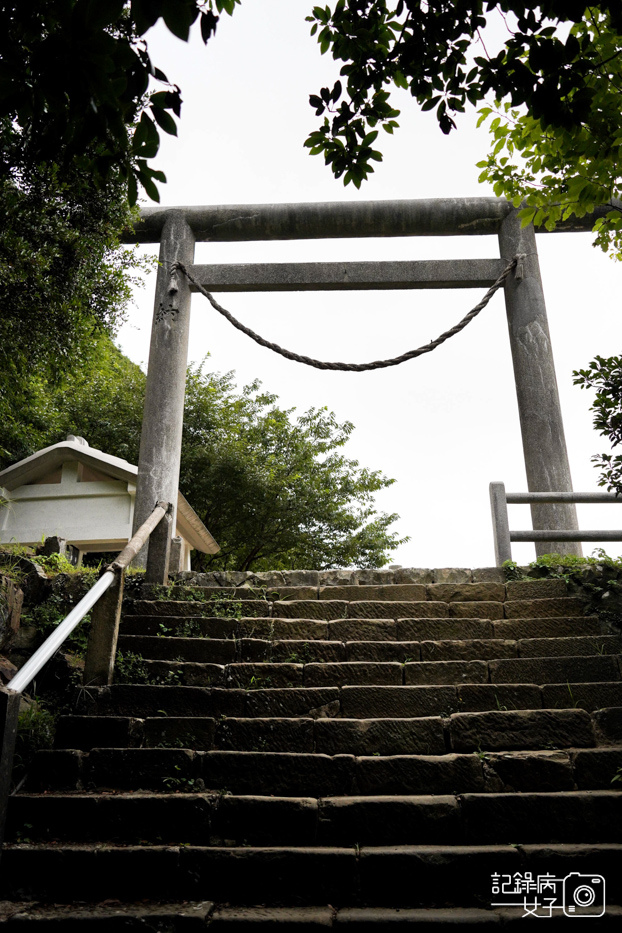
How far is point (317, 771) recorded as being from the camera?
3.35 meters

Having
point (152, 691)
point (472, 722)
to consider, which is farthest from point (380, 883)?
point (152, 691)

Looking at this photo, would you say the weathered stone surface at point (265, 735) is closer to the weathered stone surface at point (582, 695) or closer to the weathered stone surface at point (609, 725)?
the weathered stone surface at point (582, 695)

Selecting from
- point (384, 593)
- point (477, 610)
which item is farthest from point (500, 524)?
point (384, 593)

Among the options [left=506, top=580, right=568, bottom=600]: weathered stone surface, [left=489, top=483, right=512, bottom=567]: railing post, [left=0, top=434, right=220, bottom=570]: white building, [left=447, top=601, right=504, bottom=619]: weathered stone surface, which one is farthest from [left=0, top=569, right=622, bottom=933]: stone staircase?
[left=0, top=434, right=220, bottom=570]: white building

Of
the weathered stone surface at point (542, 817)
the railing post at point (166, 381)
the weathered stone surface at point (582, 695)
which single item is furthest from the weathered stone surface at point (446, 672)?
the railing post at point (166, 381)

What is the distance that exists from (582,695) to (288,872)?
2.11 meters

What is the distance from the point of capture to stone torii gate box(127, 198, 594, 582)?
7.53 meters

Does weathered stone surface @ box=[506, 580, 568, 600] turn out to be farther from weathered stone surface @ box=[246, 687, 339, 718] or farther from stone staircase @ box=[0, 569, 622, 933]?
weathered stone surface @ box=[246, 687, 339, 718]

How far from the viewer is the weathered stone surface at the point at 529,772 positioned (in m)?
3.26

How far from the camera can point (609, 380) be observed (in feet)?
12.6

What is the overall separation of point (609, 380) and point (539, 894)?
266 centimetres

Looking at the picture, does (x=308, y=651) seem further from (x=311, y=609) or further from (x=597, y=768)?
(x=597, y=768)

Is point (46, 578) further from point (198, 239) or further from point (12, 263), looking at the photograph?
point (198, 239)

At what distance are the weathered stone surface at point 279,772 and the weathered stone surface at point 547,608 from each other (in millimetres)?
2258
